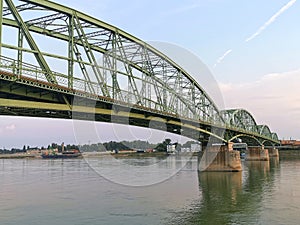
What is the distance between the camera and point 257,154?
8725cm

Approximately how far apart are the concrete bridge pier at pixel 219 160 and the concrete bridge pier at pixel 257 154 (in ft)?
122

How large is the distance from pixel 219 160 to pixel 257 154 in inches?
1549

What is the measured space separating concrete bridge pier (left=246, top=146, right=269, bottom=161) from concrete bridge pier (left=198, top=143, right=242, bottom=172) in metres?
37.1

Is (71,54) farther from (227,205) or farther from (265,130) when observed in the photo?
(265,130)

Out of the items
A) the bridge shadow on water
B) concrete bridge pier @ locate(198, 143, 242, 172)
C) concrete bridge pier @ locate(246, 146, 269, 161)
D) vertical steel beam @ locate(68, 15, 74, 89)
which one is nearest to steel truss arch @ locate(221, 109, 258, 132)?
concrete bridge pier @ locate(246, 146, 269, 161)

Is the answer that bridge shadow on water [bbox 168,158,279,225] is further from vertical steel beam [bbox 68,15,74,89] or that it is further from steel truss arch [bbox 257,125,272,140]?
steel truss arch [bbox 257,125,272,140]

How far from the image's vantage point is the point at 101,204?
24109 millimetres

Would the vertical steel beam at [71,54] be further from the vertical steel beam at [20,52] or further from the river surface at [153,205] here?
the river surface at [153,205]

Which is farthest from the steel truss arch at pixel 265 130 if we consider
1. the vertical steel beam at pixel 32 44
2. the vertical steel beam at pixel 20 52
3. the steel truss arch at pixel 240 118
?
the vertical steel beam at pixel 20 52

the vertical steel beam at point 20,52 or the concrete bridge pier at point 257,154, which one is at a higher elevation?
the vertical steel beam at point 20,52

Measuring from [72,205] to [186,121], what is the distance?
2281cm

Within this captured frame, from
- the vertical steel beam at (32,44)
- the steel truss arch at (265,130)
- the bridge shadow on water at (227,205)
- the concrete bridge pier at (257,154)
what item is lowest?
the bridge shadow on water at (227,205)

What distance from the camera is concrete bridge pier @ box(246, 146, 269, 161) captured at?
8600cm

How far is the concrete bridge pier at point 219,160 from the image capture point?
5097cm
